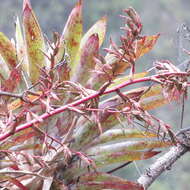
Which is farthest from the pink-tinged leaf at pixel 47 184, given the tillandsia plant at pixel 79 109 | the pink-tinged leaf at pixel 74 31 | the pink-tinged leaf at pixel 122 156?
the pink-tinged leaf at pixel 74 31

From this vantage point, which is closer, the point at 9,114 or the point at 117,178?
the point at 9,114

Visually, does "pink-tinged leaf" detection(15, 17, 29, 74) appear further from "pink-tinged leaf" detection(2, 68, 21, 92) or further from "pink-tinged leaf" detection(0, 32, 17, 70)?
"pink-tinged leaf" detection(2, 68, 21, 92)

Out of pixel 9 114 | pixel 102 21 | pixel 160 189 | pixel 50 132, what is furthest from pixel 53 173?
pixel 160 189

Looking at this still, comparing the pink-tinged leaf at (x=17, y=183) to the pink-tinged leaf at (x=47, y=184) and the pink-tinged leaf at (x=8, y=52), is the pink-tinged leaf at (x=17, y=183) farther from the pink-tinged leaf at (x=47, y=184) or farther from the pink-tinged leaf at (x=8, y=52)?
the pink-tinged leaf at (x=8, y=52)

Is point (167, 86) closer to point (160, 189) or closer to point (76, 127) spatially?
point (76, 127)

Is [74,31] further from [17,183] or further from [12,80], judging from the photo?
[17,183]

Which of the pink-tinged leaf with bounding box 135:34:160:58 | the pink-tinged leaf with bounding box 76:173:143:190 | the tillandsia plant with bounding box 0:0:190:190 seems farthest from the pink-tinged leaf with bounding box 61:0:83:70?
the pink-tinged leaf with bounding box 76:173:143:190
